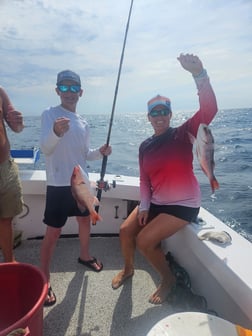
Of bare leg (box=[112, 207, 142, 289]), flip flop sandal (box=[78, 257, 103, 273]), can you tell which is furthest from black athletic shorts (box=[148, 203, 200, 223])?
flip flop sandal (box=[78, 257, 103, 273])

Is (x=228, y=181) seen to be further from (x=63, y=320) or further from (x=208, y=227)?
(x=63, y=320)

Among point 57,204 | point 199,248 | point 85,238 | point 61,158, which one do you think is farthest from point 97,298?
point 61,158

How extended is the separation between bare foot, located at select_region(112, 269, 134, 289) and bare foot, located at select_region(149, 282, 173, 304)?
352mm

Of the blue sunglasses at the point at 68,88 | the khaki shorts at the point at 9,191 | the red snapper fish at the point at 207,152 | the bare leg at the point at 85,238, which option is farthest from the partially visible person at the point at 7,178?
the red snapper fish at the point at 207,152

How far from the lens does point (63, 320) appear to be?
2.35 metres

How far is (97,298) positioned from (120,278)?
0.32m

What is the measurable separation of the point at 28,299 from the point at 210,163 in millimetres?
1549

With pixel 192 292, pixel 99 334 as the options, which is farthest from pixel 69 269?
pixel 192 292

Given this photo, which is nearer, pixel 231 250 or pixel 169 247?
pixel 231 250

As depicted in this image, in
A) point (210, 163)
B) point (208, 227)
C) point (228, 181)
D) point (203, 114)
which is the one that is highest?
point (203, 114)

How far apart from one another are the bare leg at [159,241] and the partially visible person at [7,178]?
1150 mm

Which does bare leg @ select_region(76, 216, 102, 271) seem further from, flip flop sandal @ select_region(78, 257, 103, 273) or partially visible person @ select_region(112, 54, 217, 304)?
partially visible person @ select_region(112, 54, 217, 304)

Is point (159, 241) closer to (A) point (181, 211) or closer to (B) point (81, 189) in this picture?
(A) point (181, 211)

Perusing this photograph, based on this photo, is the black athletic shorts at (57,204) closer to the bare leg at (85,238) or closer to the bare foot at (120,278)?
the bare leg at (85,238)
